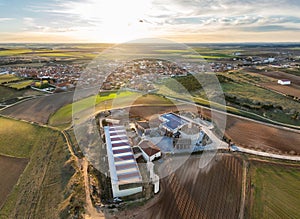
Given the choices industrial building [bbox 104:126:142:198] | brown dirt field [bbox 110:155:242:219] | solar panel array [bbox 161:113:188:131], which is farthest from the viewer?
solar panel array [bbox 161:113:188:131]

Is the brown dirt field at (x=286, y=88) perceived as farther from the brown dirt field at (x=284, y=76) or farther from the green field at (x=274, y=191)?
the green field at (x=274, y=191)

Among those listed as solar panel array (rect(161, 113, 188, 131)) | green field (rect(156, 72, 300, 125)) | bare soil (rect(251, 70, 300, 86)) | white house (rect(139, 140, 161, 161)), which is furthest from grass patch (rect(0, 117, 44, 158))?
bare soil (rect(251, 70, 300, 86))

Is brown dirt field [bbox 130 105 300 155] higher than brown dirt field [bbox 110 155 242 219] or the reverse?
higher

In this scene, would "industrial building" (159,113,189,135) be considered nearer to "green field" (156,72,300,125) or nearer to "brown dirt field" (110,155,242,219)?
"brown dirt field" (110,155,242,219)

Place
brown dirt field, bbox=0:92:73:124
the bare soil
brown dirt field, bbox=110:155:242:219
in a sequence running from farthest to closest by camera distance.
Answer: the bare soil → brown dirt field, bbox=0:92:73:124 → brown dirt field, bbox=110:155:242:219

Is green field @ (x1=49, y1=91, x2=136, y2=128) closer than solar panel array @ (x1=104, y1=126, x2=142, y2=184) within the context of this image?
No

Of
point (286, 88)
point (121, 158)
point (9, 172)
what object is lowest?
point (9, 172)

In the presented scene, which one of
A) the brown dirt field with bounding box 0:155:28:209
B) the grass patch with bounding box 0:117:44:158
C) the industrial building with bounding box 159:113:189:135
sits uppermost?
the industrial building with bounding box 159:113:189:135

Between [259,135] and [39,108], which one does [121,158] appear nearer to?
[259,135]

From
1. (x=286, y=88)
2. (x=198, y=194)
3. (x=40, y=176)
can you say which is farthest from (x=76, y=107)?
(x=286, y=88)
